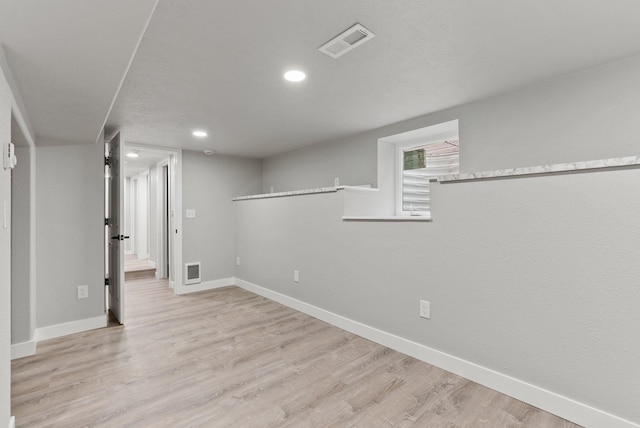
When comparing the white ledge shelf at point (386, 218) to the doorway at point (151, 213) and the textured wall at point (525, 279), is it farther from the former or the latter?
the doorway at point (151, 213)

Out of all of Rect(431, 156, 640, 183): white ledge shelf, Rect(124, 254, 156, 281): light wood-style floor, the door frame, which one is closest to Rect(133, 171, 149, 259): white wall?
Rect(124, 254, 156, 281): light wood-style floor

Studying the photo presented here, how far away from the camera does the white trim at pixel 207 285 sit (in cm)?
458

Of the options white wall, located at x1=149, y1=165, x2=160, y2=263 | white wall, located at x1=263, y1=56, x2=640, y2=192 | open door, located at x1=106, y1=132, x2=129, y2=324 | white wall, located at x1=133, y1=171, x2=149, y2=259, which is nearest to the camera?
white wall, located at x1=263, y1=56, x2=640, y2=192

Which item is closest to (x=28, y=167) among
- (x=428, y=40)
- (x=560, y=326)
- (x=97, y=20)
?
(x=97, y=20)

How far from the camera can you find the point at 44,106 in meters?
1.99

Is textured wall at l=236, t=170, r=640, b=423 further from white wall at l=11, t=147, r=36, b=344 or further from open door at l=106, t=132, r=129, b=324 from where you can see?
white wall at l=11, t=147, r=36, b=344

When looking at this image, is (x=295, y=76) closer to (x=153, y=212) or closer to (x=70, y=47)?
(x=70, y=47)

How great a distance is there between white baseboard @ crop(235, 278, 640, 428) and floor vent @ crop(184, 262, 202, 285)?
2.42m

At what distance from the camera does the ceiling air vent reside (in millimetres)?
1665

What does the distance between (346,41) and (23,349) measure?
3490mm

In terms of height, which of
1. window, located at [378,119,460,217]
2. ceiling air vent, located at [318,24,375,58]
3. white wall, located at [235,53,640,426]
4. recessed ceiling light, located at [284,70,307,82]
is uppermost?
recessed ceiling light, located at [284,70,307,82]

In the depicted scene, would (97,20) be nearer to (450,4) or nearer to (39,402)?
(450,4)

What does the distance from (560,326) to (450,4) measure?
184cm

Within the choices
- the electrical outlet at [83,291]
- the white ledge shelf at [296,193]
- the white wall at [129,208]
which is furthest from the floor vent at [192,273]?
the white wall at [129,208]
